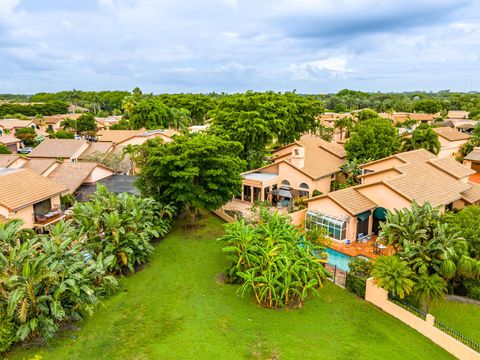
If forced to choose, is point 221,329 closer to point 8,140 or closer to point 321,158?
point 321,158

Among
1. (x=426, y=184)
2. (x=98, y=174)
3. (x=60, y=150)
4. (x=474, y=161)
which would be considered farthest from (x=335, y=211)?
(x=60, y=150)

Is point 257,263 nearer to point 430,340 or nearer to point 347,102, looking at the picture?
point 430,340

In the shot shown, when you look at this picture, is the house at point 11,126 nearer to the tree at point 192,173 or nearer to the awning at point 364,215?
the tree at point 192,173

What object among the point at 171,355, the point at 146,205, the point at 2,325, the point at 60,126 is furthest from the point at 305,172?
the point at 60,126

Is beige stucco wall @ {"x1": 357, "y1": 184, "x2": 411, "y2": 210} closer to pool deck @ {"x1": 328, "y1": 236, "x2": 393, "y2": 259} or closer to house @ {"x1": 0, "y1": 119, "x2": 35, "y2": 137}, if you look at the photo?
pool deck @ {"x1": 328, "y1": 236, "x2": 393, "y2": 259}

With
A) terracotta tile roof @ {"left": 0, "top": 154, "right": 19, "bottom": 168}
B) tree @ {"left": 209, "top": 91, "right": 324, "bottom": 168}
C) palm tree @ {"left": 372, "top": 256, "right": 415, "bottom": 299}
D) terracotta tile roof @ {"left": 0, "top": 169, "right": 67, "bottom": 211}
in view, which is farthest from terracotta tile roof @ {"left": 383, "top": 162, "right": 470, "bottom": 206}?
terracotta tile roof @ {"left": 0, "top": 154, "right": 19, "bottom": 168}
